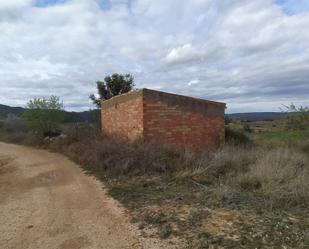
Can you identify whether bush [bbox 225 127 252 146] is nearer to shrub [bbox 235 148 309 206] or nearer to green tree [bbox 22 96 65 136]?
shrub [bbox 235 148 309 206]

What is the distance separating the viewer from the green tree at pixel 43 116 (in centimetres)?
2480

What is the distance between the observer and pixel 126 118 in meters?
13.9

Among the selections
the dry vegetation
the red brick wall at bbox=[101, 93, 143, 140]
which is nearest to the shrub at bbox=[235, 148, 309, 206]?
the dry vegetation

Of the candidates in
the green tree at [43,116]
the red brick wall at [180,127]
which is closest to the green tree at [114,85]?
the green tree at [43,116]

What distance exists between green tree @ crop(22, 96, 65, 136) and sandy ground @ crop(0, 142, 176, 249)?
14.8 metres

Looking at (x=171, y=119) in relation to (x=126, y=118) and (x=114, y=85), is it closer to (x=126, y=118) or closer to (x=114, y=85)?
(x=126, y=118)

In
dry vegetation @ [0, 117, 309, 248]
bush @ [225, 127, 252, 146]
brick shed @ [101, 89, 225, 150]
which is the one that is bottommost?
dry vegetation @ [0, 117, 309, 248]

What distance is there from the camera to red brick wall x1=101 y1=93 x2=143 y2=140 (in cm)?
1247

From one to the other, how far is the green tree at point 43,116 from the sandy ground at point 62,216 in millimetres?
14777

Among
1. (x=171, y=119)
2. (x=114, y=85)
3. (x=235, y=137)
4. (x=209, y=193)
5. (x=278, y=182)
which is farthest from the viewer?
(x=114, y=85)

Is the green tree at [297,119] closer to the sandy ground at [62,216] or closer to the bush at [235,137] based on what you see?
the bush at [235,137]

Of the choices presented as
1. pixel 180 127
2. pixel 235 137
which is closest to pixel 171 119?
pixel 180 127

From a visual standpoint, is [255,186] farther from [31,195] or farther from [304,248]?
[31,195]

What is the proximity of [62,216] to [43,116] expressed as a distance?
65.3ft
